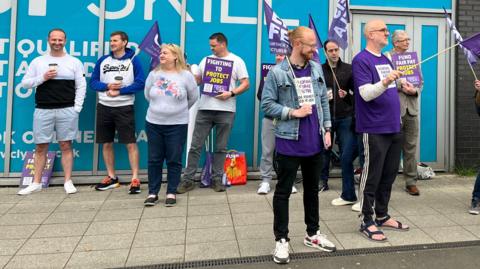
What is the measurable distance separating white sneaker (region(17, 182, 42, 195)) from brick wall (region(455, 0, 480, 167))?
6137 mm

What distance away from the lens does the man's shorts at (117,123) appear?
5.57 m

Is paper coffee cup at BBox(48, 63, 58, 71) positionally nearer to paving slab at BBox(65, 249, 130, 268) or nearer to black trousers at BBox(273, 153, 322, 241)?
paving slab at BBox(65, 249, 130, 268)

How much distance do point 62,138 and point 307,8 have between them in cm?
392

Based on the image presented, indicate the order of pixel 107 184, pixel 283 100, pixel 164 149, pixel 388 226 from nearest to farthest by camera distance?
pixel 283 100 < pixel 388 226 < pixel 164 149 < pixel 107 184

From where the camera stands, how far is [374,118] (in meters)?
3.68

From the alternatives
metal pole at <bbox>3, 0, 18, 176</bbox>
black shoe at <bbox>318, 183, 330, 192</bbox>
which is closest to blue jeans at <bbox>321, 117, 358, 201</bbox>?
black shoe at <bbox>318, 183, 330, 192</bbox>

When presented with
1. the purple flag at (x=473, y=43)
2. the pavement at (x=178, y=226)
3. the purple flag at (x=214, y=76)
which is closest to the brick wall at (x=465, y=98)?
the pavement at (x=178, y=226)

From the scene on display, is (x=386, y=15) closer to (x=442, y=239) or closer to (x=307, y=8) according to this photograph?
(x=307, y=8)

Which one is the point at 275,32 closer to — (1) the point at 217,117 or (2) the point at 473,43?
(1) the point at 217,117

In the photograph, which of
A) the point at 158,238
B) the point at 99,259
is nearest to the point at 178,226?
the point at 158,238

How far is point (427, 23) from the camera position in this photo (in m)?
6.54

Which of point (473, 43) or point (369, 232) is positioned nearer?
point (369, 232)

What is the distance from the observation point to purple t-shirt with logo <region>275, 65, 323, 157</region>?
329 centimetres

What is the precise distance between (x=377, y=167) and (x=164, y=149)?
2381mm
